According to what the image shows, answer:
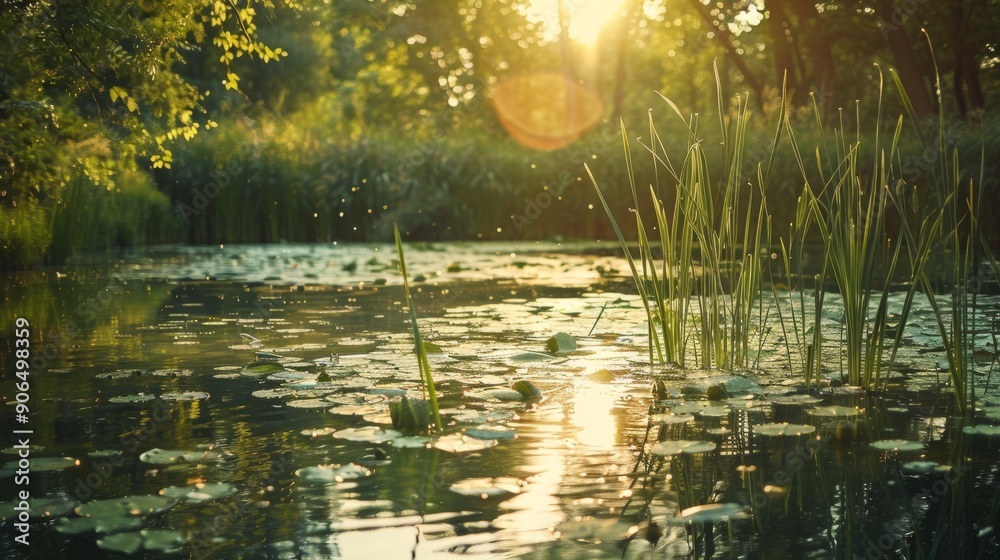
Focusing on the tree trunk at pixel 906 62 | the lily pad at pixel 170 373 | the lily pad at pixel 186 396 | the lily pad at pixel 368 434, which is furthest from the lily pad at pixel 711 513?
the tree trunk at pixel 906 62

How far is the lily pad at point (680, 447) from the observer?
2.96 m

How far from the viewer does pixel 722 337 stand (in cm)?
459

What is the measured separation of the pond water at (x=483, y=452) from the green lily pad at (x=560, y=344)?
0.10ft

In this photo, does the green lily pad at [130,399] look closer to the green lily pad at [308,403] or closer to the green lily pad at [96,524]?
the green lily pad at [308,403]

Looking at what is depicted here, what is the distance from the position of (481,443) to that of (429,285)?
6.26 m

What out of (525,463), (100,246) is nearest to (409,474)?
(525,463)

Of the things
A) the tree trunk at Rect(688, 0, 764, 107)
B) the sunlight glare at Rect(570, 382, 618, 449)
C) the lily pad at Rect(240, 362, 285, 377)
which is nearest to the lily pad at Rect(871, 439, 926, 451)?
the sunlight glare at Rect(570, 382, 618, 449)

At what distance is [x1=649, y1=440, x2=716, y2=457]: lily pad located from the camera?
296 cm

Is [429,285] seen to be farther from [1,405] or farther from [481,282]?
[1,405]

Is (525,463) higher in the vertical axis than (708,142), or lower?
lower

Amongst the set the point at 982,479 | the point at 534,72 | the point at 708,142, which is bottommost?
the point at 982,479

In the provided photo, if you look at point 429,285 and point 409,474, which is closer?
point 409,474

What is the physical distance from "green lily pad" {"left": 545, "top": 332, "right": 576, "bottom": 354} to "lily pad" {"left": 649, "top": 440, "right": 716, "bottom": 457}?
1811 mm

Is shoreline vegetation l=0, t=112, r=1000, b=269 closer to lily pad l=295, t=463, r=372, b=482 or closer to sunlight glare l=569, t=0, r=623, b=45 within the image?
sunlight glare l=569, t=0, r=623, b=45
